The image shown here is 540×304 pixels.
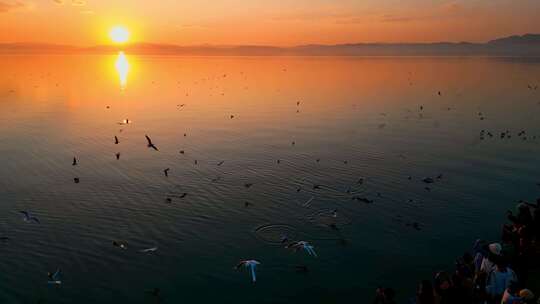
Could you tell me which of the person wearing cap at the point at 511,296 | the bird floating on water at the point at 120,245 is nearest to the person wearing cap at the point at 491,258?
the person wearing cap at the point at 511,296

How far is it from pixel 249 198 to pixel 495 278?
1966 cm

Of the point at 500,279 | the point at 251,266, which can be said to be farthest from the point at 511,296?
the point at 251,266

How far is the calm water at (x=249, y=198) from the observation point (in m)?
22.0

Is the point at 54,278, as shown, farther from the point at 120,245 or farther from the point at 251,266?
the point at 251,266

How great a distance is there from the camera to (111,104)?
83.0 m

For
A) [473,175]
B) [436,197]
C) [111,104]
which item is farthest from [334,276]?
[111,104]

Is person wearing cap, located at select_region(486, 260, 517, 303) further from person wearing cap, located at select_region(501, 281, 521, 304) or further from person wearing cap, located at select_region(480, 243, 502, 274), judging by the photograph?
person wearing cap, located at select_region(501, 281, 521, 304)

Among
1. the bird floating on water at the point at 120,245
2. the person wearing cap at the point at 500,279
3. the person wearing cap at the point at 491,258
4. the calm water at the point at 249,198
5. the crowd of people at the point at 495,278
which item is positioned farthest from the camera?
the bird floating on water at the point at 120,245

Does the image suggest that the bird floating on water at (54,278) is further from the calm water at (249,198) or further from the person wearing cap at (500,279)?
the person wearing cap at (500,279)

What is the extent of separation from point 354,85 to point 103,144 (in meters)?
77.9

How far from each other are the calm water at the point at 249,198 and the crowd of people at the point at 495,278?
410 centimetres

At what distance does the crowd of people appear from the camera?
50.5 ft

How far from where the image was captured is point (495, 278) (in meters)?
16.4

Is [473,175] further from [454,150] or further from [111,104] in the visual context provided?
[111,104]
